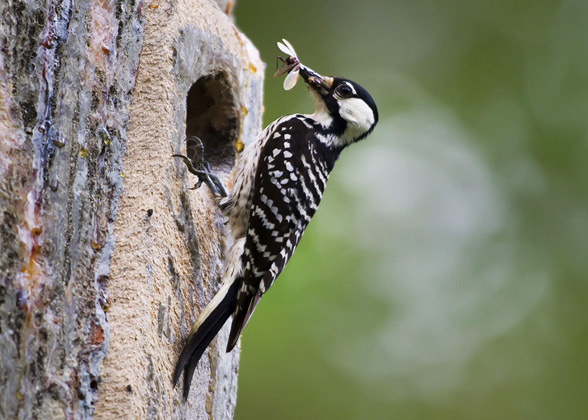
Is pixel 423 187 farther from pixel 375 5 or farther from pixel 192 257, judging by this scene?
pixel 192 257

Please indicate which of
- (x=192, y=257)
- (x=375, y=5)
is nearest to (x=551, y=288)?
(x=375, y=5)

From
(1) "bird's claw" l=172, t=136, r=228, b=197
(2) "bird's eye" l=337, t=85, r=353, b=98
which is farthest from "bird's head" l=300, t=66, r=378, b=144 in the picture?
(1) "bird's claw" l=172, t=136, r=228, b=197

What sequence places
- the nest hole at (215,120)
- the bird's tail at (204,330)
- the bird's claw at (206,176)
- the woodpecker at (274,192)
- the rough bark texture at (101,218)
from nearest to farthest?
the rough bark texture at (101,218), the bird's tail at (204,330), the woodpecker at (274,192), the bird's claw at (206,176), the nest hole at (215,120)

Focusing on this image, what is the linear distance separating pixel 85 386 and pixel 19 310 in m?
0.29

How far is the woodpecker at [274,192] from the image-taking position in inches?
109

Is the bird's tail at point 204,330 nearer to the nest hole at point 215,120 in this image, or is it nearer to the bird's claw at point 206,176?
the bird's claw at point 206,176

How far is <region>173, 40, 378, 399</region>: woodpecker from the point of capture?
2.78m

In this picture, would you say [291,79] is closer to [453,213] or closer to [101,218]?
[101,218]

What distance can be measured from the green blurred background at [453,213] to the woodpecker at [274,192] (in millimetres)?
2459

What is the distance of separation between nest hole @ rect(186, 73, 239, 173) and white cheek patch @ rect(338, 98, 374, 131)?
487 mm

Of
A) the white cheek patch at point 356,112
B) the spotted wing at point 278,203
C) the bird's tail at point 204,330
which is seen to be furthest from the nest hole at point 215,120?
the bird's tail at point 204,330

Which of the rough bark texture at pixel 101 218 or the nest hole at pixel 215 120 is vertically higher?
the nest hole at pixel 215 120

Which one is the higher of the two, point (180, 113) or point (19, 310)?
point (180, 113)

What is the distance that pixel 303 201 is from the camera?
10.7ft
